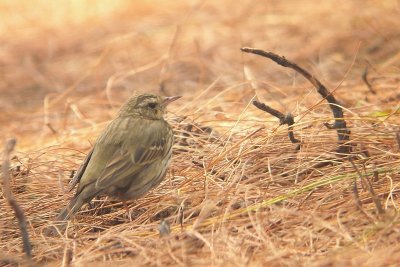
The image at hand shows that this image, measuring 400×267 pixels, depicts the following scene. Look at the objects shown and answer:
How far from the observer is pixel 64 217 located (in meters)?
4.94

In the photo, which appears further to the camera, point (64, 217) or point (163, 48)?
point (163, 48)

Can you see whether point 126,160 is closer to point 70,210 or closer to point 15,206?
point 70,210

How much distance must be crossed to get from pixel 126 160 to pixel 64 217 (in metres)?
0.59

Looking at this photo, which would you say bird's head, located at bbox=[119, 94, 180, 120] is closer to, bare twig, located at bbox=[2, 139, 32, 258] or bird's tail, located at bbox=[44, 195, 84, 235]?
bird's tail, located at bbox=[44, 195, 84, 235]

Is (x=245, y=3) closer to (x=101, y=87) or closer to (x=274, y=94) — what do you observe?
(x=101, y=87)

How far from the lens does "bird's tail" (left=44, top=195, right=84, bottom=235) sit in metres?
4.89

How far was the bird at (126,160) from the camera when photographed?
502 centimetres

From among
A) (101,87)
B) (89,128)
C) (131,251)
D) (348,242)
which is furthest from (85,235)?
(101,87)

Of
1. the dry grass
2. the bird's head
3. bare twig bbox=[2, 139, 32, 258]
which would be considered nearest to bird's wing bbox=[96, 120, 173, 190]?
the bird's head

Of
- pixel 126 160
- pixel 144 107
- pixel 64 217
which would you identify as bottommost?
pixel 64 217

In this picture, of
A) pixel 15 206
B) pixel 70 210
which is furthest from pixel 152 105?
pixel 15 206

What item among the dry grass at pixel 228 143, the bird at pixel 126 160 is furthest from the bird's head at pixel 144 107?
the dry grass at pixel 228 143

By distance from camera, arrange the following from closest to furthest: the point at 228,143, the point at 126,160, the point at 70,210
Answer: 1. the point at 70,210
2. the point at 126,160
3. the point at 228,143

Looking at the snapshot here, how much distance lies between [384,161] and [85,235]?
203 cm
